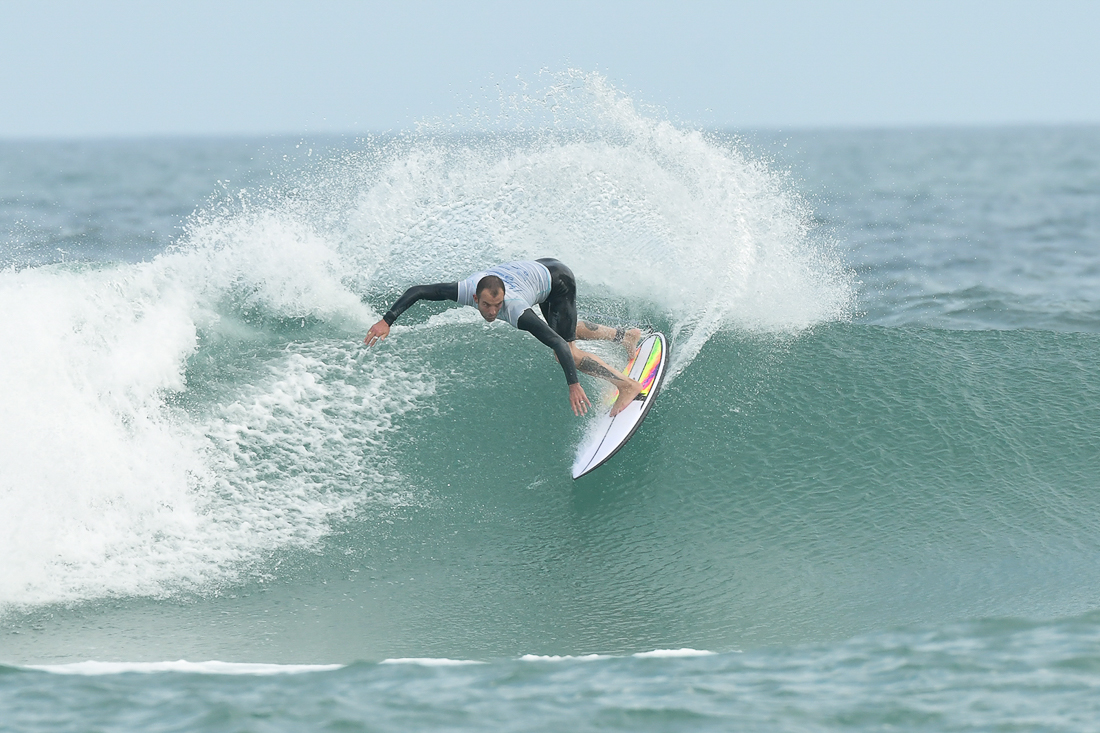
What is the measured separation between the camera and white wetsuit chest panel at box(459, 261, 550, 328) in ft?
23.2

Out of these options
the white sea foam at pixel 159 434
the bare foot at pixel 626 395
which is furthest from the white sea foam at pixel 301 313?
the bare foot at pixel 626 395

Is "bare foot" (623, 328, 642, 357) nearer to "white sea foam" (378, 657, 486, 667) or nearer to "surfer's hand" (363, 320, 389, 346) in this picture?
"surfer's hand" (363, 320, 389, 346)

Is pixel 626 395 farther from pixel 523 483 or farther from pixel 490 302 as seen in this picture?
pixel 490 302

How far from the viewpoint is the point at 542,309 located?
26.2ft

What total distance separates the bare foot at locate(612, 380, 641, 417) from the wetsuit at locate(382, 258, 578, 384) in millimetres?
615

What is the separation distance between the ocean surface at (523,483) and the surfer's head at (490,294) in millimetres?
1408

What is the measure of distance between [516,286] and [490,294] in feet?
Result: 1.95

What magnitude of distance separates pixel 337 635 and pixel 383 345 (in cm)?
354

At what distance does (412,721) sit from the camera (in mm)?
4363

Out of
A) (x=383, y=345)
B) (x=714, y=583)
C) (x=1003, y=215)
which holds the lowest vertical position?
(x=714, y=583)

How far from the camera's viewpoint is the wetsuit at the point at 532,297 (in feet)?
23.0

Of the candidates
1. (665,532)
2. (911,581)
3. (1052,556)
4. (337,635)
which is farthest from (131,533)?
(1052,556)

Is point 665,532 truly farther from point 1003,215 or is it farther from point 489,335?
point 1003,215

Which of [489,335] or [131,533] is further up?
[489,335]
